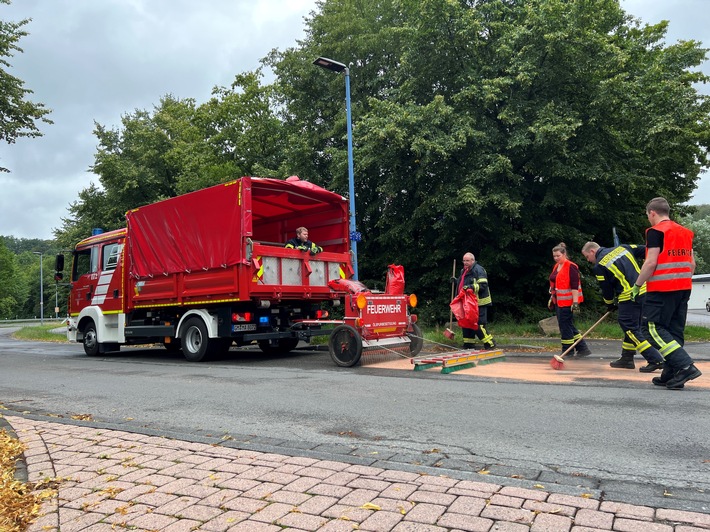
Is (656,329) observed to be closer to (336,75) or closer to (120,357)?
(120,357)

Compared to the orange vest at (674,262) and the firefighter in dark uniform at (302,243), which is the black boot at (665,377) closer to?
the orange vest at (674,262)

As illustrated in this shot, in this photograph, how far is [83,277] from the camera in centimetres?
1360

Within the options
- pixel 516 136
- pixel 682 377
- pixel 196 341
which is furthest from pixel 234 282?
pixel 516 136

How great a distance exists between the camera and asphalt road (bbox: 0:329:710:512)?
3539 millimetres

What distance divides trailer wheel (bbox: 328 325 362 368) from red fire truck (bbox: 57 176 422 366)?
0.06ft

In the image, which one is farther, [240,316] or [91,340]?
[91,340]

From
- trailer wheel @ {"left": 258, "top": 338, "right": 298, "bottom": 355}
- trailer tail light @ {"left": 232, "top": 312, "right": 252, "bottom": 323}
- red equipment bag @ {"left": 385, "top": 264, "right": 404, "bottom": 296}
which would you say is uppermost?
red equipment bag @ {"left": 385, "top": 264, "right": 404, "bottom": 296}

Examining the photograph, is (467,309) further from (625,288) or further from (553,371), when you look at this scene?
(625,288)

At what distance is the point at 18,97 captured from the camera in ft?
57.1

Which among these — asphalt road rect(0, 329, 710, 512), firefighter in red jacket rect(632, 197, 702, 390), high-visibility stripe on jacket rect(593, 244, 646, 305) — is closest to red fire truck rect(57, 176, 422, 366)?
asphalt road rect(0, 329, 710, 512)

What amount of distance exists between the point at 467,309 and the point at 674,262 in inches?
166

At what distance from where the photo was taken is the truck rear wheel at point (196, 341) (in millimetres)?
10586

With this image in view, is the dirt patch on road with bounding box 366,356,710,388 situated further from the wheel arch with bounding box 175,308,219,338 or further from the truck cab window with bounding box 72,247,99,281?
the truck cab window with bounding box 72,247,99,281

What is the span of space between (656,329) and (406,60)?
1304cm
